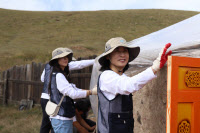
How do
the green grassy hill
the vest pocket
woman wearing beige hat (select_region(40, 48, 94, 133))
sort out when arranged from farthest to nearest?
the green grassy hill, woman wearing beige hat (select_region(40, 48, 94, 133)), the vest pocket

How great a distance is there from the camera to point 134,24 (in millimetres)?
34781

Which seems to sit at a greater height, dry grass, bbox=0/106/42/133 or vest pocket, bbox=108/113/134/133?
vest pocket, bbox=108/113/134/133

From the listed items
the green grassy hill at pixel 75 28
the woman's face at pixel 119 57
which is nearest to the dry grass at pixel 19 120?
the woman's face at pixel 119 57

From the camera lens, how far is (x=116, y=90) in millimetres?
1864

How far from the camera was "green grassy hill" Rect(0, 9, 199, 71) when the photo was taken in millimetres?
24014

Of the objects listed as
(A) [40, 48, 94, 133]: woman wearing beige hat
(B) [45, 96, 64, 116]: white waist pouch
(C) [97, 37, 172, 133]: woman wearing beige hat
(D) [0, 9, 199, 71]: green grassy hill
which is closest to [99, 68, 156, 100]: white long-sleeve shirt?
(C) [97, 37, 172, 133]: woman wearing beige hat

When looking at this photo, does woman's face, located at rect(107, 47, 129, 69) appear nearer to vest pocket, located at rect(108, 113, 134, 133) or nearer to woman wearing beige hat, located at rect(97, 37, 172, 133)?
woman wearing beige hat, located at rect(97, 37, 172, 133)

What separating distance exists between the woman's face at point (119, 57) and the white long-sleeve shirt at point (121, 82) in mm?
117

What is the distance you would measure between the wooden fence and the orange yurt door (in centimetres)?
500

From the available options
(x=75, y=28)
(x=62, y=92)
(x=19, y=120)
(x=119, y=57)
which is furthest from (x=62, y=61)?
(x=75, y=28)

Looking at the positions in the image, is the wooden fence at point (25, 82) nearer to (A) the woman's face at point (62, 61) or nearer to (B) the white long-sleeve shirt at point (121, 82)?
(A) the woman's face at point (62, 61)

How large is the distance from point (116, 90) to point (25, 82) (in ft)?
20.5

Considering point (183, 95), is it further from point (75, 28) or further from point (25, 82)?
point (75, 28)

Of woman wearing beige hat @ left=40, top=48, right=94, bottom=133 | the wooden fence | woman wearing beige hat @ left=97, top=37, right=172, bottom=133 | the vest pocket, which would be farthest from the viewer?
the wooden fence
